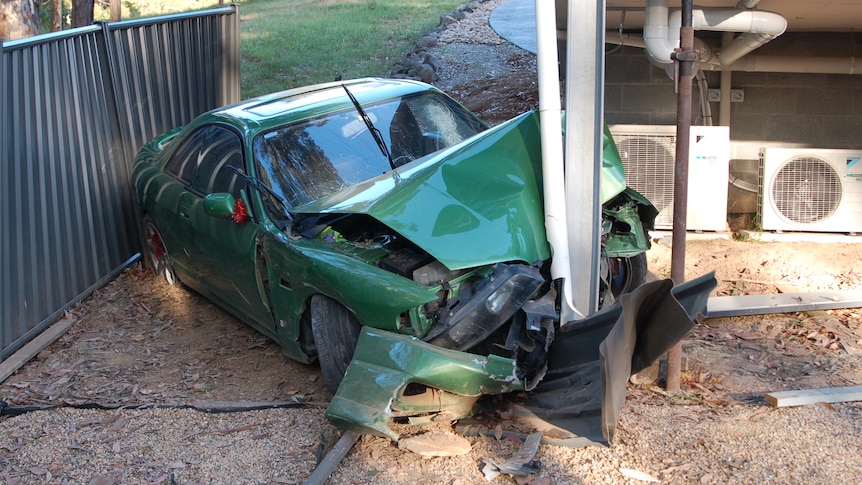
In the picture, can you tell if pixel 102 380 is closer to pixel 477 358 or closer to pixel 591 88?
pixel 477 358

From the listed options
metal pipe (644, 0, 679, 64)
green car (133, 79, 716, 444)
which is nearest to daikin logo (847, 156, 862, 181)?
metal pipe (644, 0, 679, 64)

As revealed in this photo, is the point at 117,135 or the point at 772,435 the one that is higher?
the point at 117,135

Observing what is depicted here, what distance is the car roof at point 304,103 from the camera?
5715 mm

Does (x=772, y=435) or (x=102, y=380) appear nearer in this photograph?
(x=772, y=435)

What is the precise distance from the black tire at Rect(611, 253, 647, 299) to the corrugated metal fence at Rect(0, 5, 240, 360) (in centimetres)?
433

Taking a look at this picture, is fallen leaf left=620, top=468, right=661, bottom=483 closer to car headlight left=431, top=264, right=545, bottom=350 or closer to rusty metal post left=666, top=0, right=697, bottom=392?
rusty metal post left=666, top=0, right=697, bottom=392

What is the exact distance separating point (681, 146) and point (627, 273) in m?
1.54

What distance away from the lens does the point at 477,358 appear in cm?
403

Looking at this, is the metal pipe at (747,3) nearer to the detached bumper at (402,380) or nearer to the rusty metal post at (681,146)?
the rusty metal post at (681,146)

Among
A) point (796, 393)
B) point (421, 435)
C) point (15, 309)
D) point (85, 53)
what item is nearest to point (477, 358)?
point (421, 435)

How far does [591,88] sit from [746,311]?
2.24 meters

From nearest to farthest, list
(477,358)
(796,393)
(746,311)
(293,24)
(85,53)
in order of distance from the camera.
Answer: (477,358), (796,393), (746,311), (85,53), (293,24)

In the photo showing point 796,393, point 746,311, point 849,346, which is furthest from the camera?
point 746,311

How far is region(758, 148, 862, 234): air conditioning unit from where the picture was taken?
7520mm
